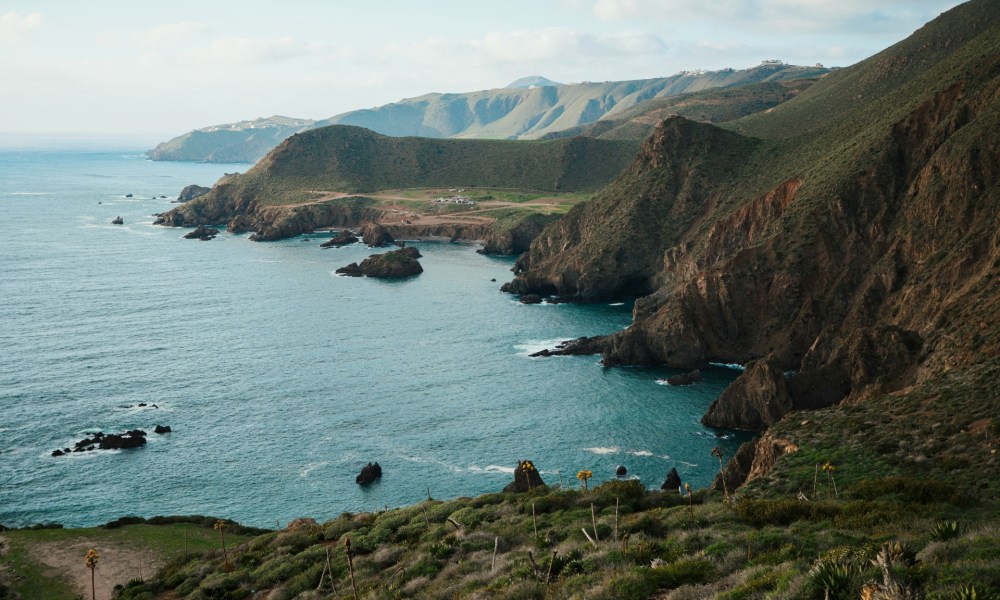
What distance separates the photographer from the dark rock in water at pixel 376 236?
178 m

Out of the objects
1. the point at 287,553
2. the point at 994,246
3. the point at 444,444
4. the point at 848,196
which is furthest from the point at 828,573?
the point at 848,196

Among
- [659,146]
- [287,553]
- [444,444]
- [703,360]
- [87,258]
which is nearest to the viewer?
[287,553]

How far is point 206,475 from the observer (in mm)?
62938

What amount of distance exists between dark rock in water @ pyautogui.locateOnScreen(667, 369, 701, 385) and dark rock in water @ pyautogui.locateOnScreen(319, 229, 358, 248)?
112931 mm

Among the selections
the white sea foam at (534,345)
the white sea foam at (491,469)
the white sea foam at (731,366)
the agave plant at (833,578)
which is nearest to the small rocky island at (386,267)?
the white sea foam at (534,345)

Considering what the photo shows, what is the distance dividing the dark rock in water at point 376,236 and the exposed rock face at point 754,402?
389 ft

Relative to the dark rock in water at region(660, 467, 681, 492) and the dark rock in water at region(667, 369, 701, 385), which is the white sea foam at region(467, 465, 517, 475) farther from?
the dark rock in water at region(667, 369, 701, 385)

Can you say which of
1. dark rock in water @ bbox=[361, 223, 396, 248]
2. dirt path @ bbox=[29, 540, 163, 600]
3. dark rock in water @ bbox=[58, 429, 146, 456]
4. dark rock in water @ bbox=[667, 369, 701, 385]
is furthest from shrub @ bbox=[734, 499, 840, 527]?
dark rock in water @ bbox=[361, 223, 396, 248]

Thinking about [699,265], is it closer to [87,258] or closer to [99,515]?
[99,515]

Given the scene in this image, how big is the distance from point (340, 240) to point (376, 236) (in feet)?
28.6

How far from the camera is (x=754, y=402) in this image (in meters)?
67.4

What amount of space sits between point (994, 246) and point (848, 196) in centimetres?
2297

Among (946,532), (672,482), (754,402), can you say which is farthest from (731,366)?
(946,532)

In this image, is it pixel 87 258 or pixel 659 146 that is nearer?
pixel 659 146
